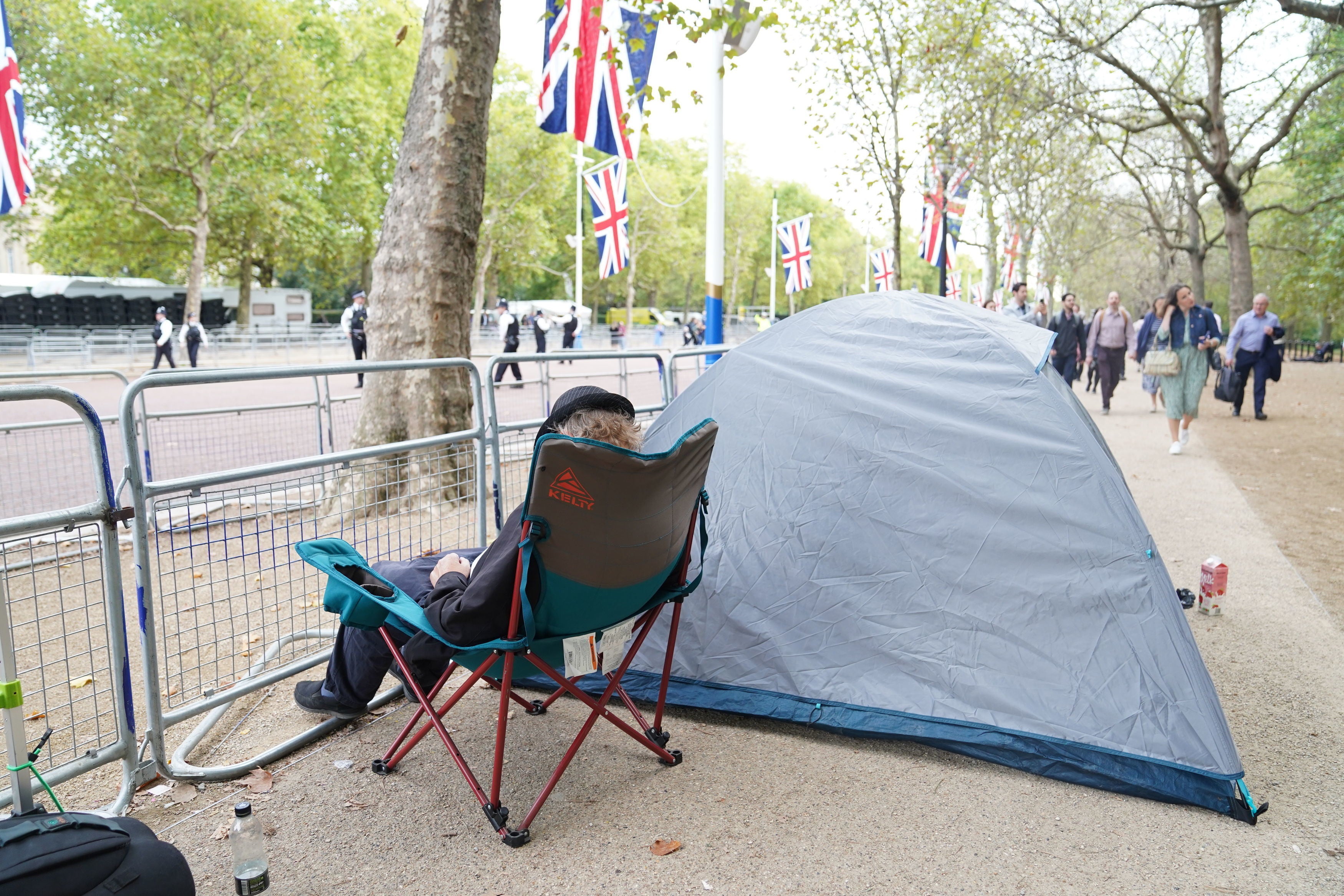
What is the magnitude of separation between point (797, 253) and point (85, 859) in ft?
76.7

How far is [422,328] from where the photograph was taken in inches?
291

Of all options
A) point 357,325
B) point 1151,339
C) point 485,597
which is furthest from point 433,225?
point 357,325

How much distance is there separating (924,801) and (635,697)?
4.10 feet

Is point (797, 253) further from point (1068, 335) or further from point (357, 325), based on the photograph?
point (357, 325)

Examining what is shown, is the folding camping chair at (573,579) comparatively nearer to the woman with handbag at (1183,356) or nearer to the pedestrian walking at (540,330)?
the woman with handbag at (1183,356)

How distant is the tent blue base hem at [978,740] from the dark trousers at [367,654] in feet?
2.32

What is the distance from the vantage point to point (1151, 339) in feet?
42.4

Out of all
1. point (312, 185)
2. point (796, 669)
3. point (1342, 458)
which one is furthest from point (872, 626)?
point (312, 185)

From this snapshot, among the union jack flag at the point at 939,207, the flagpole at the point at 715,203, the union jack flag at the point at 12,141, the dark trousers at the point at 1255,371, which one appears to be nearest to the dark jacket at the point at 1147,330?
the dark trousers at the point at 1255,371

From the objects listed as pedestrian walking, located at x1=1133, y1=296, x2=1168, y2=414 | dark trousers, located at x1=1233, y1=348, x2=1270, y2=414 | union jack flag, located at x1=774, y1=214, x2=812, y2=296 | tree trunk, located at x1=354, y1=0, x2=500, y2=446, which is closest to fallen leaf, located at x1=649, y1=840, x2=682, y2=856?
tree trunk, located at x1=354, y1=0, x2=500, y2=446

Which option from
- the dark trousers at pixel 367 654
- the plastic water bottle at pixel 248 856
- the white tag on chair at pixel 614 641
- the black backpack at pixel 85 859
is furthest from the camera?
the dark trousers at pixel 367 654

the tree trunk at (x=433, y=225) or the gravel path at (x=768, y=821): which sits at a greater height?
the tree trunk at (x=433, y=225)

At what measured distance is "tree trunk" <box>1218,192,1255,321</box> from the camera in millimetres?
18594

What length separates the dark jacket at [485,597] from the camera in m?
2.86
